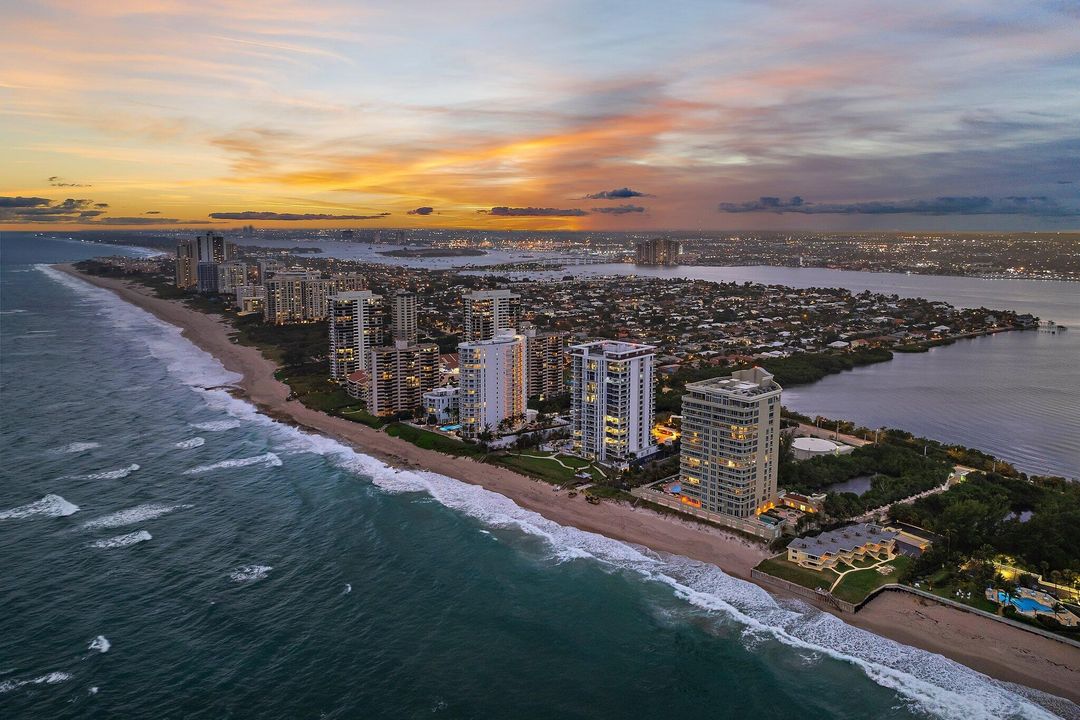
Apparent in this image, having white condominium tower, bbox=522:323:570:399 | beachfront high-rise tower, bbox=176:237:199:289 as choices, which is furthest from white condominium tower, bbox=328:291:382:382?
beachfront high-rise tower, bbox=176:237:199:289

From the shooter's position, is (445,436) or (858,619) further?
(445,436)

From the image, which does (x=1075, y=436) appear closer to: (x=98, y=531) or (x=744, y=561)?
(x=744, y=561)

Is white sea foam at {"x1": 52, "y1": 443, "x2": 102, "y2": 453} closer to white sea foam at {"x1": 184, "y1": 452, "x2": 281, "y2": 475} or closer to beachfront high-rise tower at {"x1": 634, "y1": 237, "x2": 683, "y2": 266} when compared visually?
white sea foam at {"x1": 184, "y1": 452, "x2": 281, "y2": 475}

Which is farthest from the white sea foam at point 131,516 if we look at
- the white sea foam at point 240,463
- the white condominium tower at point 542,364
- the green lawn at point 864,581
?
the green lawn at point 864,581

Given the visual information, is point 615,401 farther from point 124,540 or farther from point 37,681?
point 37,681

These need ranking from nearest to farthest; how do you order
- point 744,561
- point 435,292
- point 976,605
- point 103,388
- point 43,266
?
point 976,605 < point 744,561 < point 103,388 < point 435,292 < point 43,266

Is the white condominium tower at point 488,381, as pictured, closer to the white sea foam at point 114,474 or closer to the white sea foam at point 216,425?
the white sea foam at point 216,425

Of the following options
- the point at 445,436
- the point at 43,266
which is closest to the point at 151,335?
the point at 445,436
